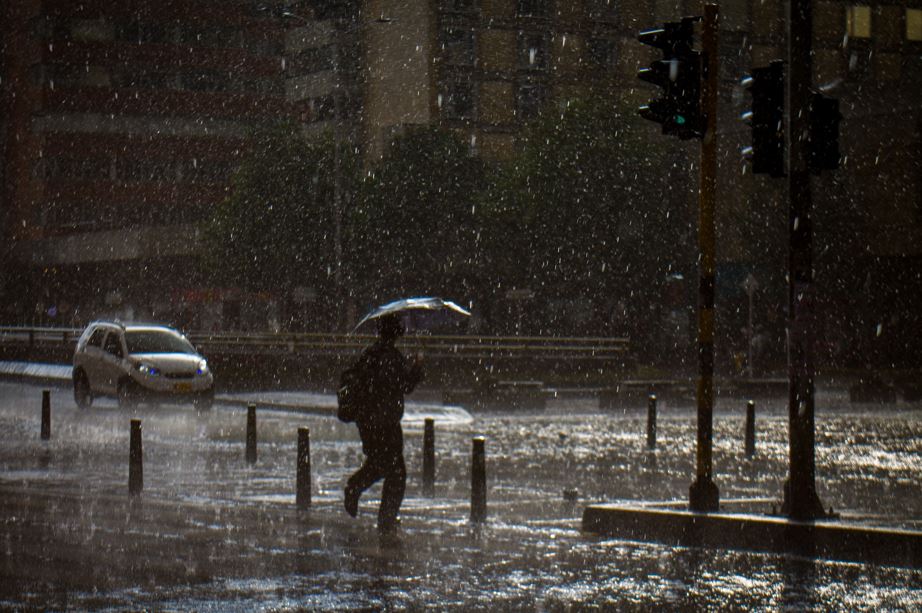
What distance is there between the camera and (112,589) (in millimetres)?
8727

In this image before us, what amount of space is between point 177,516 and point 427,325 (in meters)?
43.0

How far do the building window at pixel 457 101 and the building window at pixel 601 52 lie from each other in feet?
22.9

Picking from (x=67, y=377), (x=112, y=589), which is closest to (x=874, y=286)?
(x=67, y=377)

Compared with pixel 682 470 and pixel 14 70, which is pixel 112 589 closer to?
pixel 682 470

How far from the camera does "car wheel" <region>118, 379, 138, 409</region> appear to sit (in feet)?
101

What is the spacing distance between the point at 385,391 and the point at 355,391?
9.7 inches

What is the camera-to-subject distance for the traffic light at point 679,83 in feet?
39.8

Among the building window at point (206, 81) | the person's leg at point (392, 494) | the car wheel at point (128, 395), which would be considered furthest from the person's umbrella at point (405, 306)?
the building window at point (206, 81)

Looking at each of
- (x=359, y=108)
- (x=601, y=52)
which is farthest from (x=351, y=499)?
(x=359, y=108)

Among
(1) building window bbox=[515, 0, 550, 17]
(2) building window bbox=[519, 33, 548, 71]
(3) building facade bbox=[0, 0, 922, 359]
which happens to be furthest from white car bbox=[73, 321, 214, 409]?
(1) building window bbox=[515, 0, 550, 17]

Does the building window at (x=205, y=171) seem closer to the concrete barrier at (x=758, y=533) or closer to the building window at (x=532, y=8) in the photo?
the building window at (x=532, y=8)

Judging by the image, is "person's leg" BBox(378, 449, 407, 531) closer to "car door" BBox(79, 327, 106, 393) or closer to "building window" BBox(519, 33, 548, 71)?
"car door" BBox(79, 327, 106, 393)

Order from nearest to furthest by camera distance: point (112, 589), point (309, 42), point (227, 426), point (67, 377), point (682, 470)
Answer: point (112, 589) → point (682, 470) → point (227, 426) → point (67, 377) → point (309, 42)

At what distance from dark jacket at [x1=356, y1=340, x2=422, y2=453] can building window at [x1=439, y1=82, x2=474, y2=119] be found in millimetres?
65636
